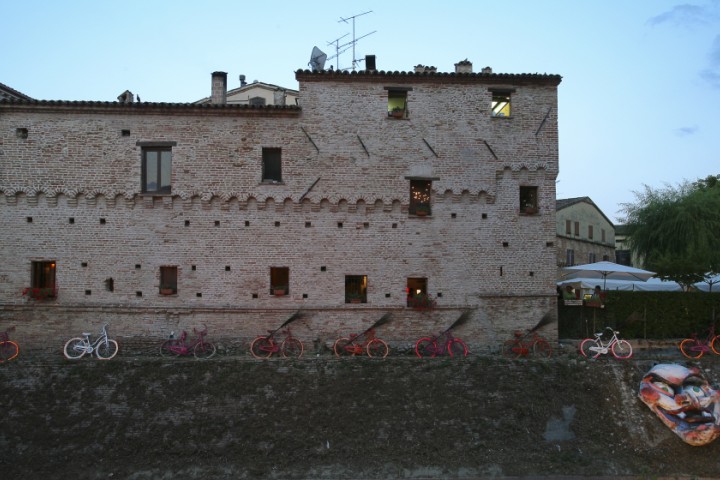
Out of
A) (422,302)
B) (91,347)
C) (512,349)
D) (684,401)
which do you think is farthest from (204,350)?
(684,401)

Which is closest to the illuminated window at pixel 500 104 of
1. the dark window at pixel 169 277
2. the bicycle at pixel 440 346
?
the bicycle at pixel 440 346

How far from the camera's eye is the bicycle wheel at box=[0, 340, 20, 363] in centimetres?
1727

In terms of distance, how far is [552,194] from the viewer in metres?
19.6

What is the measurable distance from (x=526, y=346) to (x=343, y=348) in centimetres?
623

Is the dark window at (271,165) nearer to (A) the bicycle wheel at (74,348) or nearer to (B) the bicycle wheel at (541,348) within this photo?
(A) the bicycle wheel at (74,348)

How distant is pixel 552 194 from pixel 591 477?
956cm

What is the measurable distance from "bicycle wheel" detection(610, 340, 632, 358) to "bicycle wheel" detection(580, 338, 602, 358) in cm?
47

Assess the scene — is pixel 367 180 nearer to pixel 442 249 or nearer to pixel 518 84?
pixel 442 249

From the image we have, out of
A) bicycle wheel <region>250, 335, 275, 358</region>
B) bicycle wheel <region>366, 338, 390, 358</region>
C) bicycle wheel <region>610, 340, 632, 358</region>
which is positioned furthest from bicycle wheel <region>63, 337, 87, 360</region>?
bicycle wheel <region>610, 340, 632, 358</region>

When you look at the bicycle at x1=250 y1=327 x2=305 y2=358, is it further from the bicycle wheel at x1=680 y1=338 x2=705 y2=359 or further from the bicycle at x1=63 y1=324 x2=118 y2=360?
the bicycle wheel at x1=680 y1=338 x2=705 y2=359

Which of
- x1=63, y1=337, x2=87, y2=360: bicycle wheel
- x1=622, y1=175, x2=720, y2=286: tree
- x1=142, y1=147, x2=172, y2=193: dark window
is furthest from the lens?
x1=622, y1=175, x2=720, y2=286: tree

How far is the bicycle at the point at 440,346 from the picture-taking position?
18.2 meters

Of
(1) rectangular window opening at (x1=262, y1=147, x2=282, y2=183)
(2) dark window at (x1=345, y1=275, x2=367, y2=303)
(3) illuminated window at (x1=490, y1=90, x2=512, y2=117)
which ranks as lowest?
(2) dark window at (x1=345, y1=275, x2=367, y2=303)

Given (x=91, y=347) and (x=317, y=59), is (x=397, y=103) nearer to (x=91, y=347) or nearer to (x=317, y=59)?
(x=317, y=59)
